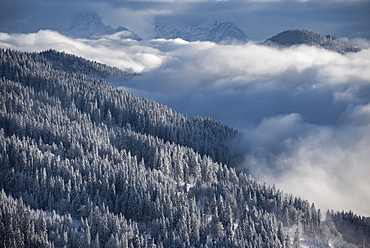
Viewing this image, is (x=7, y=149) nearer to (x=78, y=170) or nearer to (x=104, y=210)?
(x=78, y=170)

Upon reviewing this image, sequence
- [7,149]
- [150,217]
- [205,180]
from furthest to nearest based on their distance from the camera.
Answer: [205,180], [7,149], [150,217]

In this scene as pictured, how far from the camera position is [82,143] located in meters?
184

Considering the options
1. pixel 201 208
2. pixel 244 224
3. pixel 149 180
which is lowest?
pixel 244 224

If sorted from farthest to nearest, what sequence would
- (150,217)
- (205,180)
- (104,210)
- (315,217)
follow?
(205,180), (315,217), (150,217), (104,210)

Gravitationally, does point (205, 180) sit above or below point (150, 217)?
above

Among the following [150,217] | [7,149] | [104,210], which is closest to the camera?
[104,210]

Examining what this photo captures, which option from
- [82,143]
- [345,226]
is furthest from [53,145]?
[345,226]

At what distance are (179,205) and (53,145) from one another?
69.1m

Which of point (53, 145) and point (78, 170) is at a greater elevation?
point (53, 145)

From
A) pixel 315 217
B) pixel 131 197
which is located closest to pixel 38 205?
pixel 131 197

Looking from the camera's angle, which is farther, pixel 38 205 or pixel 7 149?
pixel 7 149

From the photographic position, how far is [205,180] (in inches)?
6964

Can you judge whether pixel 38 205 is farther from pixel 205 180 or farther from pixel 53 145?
pixel 205 180

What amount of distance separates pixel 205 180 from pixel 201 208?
29.2 m
